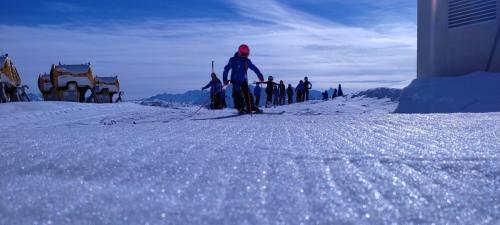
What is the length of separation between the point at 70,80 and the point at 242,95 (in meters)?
16.8

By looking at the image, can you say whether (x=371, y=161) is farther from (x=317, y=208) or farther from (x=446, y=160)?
(x=317, y=208)

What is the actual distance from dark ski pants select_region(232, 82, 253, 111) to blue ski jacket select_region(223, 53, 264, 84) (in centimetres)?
12

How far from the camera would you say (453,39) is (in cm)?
1723

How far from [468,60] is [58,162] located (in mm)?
17113

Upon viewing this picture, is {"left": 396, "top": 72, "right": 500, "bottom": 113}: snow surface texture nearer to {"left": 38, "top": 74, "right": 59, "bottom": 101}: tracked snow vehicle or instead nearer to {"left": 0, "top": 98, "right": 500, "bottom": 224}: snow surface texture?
{"left": 0, "top": 98, "right": 500, "bottom": 224}: snow surface texture

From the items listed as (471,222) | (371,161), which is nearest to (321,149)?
(371,161)

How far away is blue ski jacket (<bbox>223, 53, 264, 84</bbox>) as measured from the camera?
386 inches

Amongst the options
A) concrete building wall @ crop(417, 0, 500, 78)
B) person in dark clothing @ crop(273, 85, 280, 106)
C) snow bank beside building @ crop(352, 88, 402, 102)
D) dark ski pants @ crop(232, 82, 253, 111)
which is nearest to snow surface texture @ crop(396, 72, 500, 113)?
concrete building wall @ crop(417, 0, 500, 78)

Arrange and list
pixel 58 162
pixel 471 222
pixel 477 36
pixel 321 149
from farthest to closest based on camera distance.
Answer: pixel 477 36, pixel 321 149, pixel 58 162, pixel 471 222

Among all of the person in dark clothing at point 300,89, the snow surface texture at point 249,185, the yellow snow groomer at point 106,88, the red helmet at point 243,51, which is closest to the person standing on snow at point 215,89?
the red helmet at point 243,51

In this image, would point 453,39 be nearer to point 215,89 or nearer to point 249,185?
point 215,89

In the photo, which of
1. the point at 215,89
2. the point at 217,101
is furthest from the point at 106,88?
the point at 215,89

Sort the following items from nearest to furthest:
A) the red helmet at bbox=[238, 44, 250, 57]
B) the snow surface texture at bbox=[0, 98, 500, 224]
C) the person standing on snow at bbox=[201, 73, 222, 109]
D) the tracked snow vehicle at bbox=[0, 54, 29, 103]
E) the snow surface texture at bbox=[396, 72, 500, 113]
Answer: the snow surface texture at bbox=[0, 98, 500, 224], the red helmet at bbox=[238, 44, 250, 57], the snow surface texture at bbox=[396, 72, 500, 113], the person standing on snow at bbox=[201, 73, 222, 109], the tracked snow vehicle at bbox=[0, 54, 29, 103]

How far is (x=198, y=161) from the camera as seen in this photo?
66.7 inches
